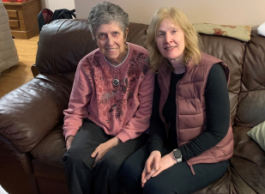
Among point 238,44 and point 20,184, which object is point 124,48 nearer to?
point 238,44

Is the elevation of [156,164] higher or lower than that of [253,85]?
lower

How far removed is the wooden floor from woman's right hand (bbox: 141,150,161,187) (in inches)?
92.6

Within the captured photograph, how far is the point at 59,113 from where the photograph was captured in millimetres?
1630

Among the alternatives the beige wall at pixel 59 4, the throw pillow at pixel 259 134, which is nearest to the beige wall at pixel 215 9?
the throw pillow at pixel 259 134

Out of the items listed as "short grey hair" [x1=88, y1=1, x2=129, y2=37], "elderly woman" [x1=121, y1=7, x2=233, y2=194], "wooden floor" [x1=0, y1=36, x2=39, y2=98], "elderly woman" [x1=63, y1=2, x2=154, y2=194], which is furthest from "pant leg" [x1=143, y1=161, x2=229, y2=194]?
"wooden floor" [x1=0, y1=36, x2=39, y2=98]

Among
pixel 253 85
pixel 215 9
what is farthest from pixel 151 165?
pixel 215 9

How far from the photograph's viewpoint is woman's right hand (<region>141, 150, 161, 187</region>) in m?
1.15

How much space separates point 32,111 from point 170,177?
0.91 m

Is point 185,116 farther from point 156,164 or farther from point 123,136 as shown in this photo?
point 123,136

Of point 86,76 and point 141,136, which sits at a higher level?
point 86,76

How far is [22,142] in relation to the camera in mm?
1414

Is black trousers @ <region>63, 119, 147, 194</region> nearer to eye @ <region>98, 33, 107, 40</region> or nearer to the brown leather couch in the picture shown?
the brown leather couch

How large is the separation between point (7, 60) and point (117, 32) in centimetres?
270

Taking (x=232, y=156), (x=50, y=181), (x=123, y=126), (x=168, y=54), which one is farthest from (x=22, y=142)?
(x=232, y=156)
